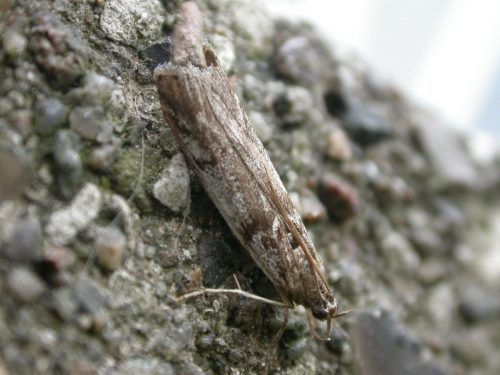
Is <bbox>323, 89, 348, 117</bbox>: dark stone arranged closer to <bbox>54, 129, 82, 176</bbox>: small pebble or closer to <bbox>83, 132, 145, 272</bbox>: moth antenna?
<bbox>83, 132, 145, 272</bbox>: moth antenna

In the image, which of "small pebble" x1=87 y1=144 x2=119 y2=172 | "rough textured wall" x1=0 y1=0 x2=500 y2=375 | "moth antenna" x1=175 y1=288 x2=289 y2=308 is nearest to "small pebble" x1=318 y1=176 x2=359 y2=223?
"rough textured wall" x1=0 y1=0 x2=500 y2=375

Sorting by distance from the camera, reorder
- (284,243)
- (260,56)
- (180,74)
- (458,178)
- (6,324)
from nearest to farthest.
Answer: (6,324), (180,74), (284,243), (260,56), (458,178)

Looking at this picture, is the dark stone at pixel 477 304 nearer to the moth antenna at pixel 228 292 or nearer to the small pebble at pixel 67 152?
the moth antenna at pixel 228 292

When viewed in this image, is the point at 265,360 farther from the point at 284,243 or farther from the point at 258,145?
the point at 258,145

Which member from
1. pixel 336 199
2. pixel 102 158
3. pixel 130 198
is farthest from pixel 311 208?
pixel 102 158

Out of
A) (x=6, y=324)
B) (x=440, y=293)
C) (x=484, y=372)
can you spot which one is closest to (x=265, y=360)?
(x=6, y=324)

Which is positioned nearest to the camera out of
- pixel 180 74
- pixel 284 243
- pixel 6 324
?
pixel 6 324

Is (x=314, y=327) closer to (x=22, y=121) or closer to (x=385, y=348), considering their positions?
(x=385, y=348)
